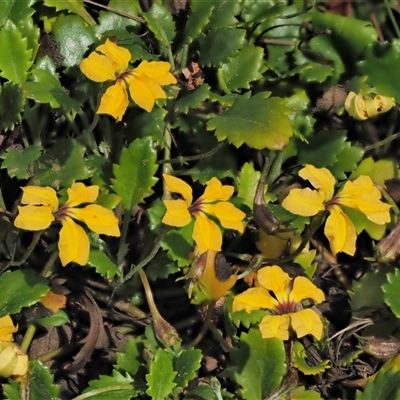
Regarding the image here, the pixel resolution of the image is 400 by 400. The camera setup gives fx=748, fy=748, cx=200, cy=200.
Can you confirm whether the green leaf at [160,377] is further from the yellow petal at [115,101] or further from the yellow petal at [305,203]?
the yellow petal at [115,101]

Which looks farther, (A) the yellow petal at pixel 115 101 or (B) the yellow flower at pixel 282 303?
(A) the yellow petal at pixel 115 101

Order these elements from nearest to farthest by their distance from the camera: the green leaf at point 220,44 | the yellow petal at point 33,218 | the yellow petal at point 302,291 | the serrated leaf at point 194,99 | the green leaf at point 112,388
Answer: the yellow petal at point 33,218 → the yellow petal at point 302,291 → the green leaf at point 112,388 → the serrated leaf at point 194,99 → the green leaf at point 220,44

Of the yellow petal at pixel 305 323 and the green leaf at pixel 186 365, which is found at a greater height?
the yellow petal at pixel 305 323

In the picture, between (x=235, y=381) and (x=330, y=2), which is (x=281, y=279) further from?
(x=330, y=2)

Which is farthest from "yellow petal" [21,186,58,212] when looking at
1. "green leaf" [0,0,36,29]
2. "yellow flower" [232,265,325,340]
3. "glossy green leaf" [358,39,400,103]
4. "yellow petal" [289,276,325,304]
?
"glossy green leaf" [358,39,400,103]

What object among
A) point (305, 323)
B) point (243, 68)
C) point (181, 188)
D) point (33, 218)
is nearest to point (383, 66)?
point (243, 68)

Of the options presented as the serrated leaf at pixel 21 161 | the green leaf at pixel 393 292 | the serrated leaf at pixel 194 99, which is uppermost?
the serrated leaf at pixel 21 161

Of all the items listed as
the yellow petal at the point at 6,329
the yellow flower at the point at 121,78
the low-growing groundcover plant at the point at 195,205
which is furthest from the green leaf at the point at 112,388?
the yellow flower at the point at 121,78

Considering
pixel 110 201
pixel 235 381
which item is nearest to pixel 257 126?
pixel 110 201
